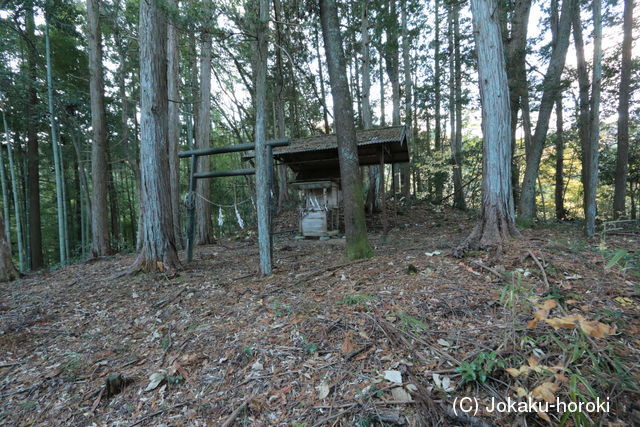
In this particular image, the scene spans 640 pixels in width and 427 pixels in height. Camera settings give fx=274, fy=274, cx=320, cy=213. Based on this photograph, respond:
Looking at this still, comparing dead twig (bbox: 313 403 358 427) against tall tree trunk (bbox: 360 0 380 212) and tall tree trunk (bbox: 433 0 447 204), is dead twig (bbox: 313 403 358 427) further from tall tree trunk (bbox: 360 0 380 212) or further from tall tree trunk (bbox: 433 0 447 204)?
tall tree trunk (bbox: 433 0 447 204)

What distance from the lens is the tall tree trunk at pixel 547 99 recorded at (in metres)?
7.79

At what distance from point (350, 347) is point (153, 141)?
4965 mm

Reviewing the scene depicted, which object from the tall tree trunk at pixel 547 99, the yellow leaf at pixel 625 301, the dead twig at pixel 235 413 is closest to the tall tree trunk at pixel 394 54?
the tall tree trunk at pixel 547 99

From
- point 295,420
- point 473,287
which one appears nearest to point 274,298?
point 295,420

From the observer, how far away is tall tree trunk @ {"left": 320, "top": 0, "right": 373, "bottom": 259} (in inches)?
187

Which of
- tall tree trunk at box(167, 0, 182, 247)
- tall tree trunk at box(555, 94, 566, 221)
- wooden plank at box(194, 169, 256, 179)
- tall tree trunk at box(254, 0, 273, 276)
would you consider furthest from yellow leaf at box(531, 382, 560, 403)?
tall tree trunk at box(555, 94, 566, 221)

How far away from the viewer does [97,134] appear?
8.50m

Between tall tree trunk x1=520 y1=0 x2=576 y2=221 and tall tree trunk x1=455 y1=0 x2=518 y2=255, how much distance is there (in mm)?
5220

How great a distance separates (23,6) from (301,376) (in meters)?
→ 11.8

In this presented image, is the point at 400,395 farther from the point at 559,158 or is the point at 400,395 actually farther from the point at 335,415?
the point at 559,158

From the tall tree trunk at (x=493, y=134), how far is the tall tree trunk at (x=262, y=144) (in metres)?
3.12

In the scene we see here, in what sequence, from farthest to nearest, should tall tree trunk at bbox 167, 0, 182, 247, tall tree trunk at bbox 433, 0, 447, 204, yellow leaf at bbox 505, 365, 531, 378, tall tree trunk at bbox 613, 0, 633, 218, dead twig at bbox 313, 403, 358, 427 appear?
tall tree trunk at bbox 433, 0, 447, 204
tall tree trunk at bbox 167, 0, 182, 247
tall tree trunk at bbox 613, 0, 633, 218
dead twig at bbox 313, 403, 358, 427
yellow leaf at bbox 505, 365, 531, 378

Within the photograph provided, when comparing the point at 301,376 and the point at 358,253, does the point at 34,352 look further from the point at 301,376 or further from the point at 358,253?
the point at 358,253

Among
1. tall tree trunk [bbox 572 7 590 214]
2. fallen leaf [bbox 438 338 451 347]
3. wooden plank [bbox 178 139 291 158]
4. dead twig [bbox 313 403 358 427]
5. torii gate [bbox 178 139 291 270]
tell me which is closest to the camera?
dead twig [bbox 313 403 358 427]
